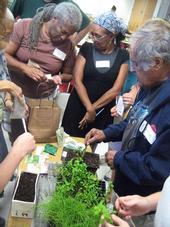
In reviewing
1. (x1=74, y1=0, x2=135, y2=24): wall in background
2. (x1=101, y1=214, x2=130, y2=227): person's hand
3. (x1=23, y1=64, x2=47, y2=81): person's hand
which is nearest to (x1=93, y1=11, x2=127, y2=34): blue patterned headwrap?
(x1=23, y1=64, x2=47, y2=81): person's hand

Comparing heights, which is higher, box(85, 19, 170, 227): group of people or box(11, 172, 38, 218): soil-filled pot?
box(85, 19, 170, 227): group of people

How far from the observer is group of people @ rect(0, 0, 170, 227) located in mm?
1342

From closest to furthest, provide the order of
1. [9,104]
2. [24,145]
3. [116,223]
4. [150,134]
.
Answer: [116,223]
[24,145]
[150,134]
[9,104]

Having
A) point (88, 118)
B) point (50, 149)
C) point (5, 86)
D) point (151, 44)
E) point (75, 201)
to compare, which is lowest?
point (88, 118)

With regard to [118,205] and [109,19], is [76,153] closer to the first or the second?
[118,205]

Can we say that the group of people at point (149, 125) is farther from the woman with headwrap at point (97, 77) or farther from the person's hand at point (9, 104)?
the woman with headwrap at point (97, 77)

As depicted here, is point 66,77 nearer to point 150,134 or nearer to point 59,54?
point 59,54

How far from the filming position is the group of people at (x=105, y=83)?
134 centimetres

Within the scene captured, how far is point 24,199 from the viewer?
1.24 meters

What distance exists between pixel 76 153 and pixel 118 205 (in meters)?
0.47

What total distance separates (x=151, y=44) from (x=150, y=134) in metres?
0.44

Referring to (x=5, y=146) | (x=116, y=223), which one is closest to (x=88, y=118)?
(x=5, y=146)

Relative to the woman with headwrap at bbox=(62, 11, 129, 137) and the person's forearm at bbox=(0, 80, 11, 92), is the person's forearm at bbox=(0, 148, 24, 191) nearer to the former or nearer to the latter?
the person's forearm at bbox=(0, 80, 11, 92)

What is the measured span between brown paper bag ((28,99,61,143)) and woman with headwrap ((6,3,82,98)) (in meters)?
0.44
